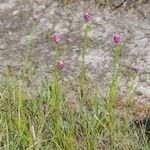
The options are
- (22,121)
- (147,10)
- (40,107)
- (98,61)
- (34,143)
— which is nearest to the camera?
(34,143)

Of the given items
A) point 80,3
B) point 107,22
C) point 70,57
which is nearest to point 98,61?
point 70,57

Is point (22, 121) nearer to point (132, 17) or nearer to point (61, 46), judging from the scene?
point (61, 46)

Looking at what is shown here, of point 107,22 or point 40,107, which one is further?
point 107,22

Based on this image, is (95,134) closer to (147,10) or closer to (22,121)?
(22,121)

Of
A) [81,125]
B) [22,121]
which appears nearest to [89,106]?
[81,125]

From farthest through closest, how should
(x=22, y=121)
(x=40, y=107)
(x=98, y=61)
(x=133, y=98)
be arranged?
(x=98, y=61) < (x=133, y=98) < (x=40, y=107) < (x=22, y=121)

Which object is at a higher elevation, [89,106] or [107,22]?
[107,22]
